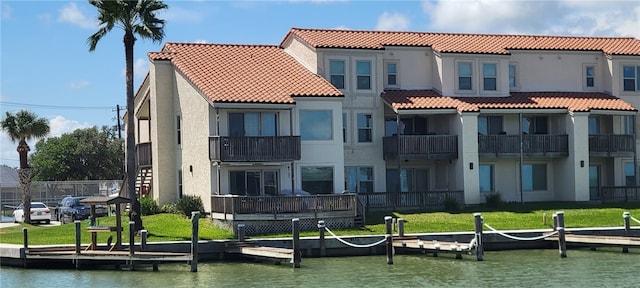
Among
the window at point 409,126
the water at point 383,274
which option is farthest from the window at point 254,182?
the water at point 383,274

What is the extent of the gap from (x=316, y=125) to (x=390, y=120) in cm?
631

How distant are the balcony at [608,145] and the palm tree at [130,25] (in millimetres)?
24831

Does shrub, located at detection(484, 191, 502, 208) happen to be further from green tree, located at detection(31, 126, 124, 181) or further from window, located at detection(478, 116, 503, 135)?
green tree, located at detection(31, 126, 124, 181)

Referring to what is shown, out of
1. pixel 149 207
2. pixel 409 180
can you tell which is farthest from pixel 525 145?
pixel 149 207

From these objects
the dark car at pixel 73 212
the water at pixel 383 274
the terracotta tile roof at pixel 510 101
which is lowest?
the water at pixel 383 274

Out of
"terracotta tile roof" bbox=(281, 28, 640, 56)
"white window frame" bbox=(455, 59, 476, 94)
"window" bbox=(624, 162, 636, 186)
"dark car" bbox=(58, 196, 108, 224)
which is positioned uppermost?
"terracotta tile roof" bbox=(281, 28, 640, 56)

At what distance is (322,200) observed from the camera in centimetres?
4438

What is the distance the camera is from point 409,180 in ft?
179

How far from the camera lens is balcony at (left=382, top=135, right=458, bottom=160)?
51781 mm

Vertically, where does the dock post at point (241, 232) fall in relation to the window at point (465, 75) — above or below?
below

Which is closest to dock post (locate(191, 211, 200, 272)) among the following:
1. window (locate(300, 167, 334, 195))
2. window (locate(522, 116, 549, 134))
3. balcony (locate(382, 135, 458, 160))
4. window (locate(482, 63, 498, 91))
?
window (locate(300, 167, 334, 195))

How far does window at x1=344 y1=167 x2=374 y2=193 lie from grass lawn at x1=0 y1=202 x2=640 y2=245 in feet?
11.6

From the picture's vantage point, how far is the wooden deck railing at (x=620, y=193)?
54938 millimetres

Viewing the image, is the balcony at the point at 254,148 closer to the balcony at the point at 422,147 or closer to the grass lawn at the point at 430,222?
the grass lawn at the point at 430,222
